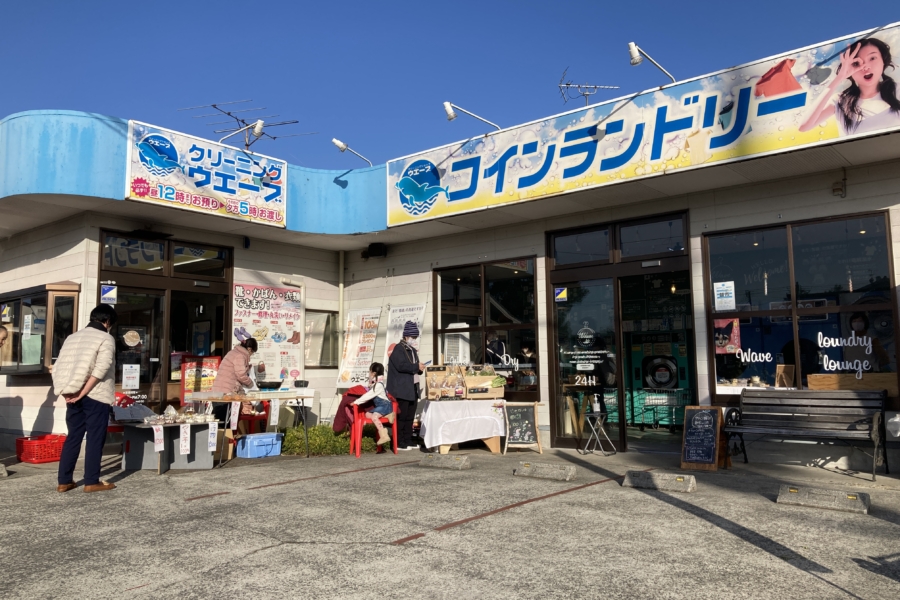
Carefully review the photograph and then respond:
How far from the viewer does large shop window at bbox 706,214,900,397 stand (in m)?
7.63

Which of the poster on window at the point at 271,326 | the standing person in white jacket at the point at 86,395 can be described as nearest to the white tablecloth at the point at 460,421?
the poster on window at the point at 271,326

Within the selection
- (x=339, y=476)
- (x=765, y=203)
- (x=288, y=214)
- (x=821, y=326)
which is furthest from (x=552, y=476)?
(x=288, y=214)

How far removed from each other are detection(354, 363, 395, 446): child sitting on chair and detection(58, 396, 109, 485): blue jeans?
339 cm

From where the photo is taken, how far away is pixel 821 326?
7.93m

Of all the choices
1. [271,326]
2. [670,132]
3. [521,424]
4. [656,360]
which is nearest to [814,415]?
[670,132]

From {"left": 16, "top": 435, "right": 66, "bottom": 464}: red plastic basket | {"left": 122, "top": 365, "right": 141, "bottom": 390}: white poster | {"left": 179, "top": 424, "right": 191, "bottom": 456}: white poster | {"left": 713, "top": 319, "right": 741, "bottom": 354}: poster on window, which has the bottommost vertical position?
{"left": 16, "top": 435, "right": 66, "bottom": 464}: red plastic basket

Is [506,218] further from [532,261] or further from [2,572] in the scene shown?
[2,572]

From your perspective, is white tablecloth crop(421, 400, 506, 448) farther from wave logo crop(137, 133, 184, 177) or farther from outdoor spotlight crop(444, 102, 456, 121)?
wave logo crop(137, 133, 184, 177)

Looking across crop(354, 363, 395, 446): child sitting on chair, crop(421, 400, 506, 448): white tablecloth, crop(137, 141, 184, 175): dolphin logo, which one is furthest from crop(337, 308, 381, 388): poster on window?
crop(137, 141, 184, 175): dolphin logo

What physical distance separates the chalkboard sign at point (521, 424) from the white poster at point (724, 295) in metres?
2.76

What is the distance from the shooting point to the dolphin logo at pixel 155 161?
9008 millimetres

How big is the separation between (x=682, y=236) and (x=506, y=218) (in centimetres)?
253

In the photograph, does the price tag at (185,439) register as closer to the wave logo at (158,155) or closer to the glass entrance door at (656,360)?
the wave logo at (158,155)

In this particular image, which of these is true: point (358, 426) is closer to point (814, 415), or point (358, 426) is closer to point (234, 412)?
point (234, 412)
